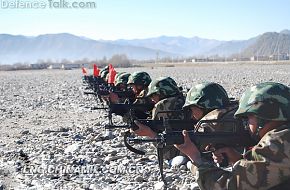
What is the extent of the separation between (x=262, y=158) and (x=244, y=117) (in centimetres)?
58

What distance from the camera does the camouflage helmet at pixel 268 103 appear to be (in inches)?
171

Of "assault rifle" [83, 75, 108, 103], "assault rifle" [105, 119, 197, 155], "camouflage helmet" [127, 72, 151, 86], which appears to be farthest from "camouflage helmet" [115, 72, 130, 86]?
"assault rifle" [105, 119, 197, 155]

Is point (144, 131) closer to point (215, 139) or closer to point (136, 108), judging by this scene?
point (215, 139)

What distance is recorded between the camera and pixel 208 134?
4.64 meters

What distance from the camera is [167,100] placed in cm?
794

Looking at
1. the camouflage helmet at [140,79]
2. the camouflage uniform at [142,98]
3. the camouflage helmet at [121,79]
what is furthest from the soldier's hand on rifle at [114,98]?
the camouflage helmet at [121,79]

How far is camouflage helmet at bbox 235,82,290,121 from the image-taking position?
435 cm

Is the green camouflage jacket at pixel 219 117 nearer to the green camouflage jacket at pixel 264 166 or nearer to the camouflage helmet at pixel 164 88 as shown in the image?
the green camouflage jacket at pixel 264 166

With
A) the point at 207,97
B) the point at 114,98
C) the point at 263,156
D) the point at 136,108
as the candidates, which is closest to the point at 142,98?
the point at 136,108

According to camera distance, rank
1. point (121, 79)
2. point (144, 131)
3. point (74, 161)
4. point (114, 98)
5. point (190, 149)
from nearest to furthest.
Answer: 1. point (190, 149)
2. point (144, 131)
3. point (74, 161)
4. point (114, 98)
5. point (121, 79)

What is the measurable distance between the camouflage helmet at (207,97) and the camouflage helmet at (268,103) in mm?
1863

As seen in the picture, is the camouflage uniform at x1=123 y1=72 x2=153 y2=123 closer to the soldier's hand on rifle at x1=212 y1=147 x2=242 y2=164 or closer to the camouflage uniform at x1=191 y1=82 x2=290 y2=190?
the soldier's hand on rifle at x1=212 y1=147 x2=242 y2=164

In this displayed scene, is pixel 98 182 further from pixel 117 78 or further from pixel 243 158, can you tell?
pixel 117 78

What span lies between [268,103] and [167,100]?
362 centimetres
